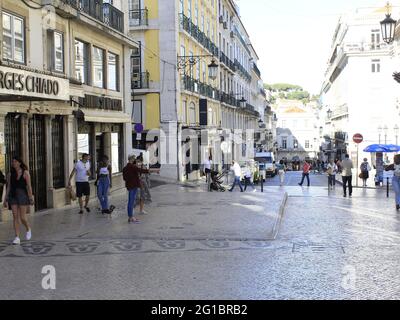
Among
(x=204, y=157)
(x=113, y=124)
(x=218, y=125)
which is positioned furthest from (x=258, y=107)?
(x=113, y=124)

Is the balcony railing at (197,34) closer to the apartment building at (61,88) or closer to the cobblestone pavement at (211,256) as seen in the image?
the apartment building at (61,88)

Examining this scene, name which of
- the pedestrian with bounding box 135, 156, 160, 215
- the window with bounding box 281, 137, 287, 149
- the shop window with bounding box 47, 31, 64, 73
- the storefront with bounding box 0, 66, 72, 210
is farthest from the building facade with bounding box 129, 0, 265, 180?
the window with bounding box 281, 137, 287, 149

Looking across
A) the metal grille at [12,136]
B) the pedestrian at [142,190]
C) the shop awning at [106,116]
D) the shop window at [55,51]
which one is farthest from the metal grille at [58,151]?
the pedestrian at [142,190]

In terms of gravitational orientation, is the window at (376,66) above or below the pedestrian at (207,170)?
above

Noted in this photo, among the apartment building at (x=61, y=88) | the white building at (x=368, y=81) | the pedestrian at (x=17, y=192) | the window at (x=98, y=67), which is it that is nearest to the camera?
the pedestrian at (x=17, y=192)

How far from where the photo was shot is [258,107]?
8331 centimetres

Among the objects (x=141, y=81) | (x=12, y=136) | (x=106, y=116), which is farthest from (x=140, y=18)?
(x=12, y=136)

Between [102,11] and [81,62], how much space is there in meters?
2.62

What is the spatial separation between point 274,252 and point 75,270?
10.8 ft

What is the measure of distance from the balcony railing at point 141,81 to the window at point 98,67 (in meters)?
10.3

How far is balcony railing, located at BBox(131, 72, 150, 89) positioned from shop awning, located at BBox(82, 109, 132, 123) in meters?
Answer: 8.61

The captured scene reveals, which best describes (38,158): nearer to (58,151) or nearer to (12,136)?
(58,151)

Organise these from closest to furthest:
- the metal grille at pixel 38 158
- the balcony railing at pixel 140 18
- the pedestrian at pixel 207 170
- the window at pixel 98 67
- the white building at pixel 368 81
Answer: the metal grille at pixel 38 158, the window at pixel 98 67, the pedestrian at pixel 207 170, the balcony railing at pixel 140 18, the white building at pixel 368 81

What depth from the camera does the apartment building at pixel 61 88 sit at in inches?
548
